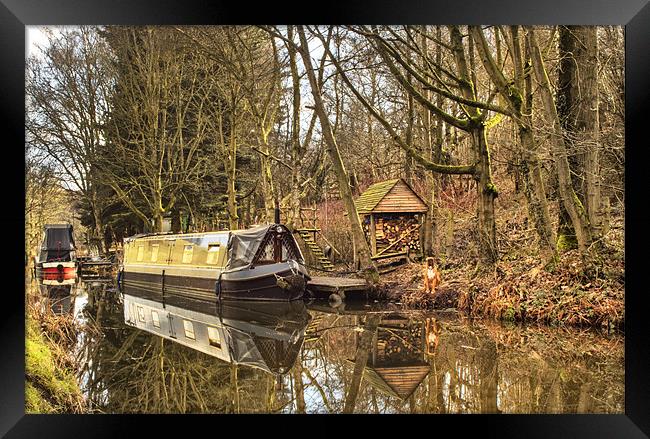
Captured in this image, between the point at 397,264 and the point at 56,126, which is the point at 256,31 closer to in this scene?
the point at 56,126

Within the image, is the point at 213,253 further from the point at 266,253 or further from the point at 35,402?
the point at 35,402

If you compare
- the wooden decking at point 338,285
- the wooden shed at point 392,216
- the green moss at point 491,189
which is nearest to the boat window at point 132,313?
the wooden decking at point 338,285

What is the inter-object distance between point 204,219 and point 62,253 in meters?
2.02

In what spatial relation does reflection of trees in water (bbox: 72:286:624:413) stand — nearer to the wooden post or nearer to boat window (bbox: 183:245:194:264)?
boat window (bbox: 183:245:194:264)

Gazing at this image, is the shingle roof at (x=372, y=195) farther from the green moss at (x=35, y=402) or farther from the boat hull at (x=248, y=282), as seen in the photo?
the green moss at (x=35, y=402)

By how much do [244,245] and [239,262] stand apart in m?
0.30

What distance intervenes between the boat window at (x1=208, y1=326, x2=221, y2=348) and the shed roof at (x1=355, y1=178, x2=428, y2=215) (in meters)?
2.59

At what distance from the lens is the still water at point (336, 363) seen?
4281 mm

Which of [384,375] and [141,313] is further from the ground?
[141,313]

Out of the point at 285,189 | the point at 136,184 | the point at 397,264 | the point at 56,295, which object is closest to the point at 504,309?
the point at 397,264

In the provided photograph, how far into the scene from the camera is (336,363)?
506 cm

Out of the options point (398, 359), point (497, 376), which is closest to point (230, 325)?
point (398, 359)

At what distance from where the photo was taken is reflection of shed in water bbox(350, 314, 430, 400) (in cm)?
450
